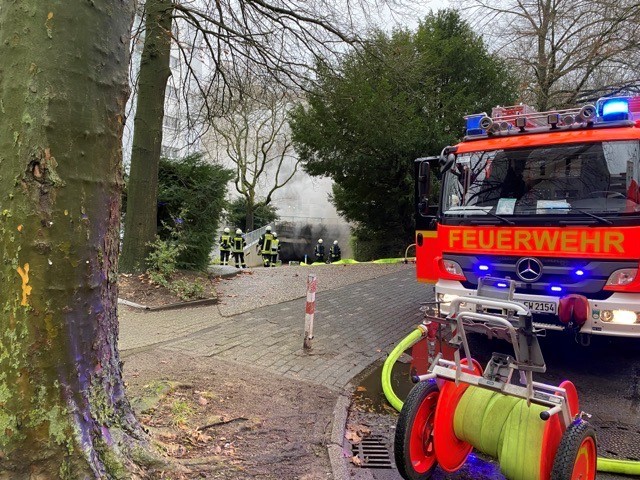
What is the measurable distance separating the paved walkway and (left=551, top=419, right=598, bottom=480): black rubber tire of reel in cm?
250

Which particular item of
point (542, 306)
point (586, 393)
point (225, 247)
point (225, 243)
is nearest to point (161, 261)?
point (542, 306)

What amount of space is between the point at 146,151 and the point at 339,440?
6844 mm

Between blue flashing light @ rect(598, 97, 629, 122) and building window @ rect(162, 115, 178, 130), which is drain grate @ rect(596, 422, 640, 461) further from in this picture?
building window @ rect(162, 115, 178, 130)

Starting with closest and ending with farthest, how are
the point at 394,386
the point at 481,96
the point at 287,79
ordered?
the point at 394,386 < the point at 287,79 < the point at 481,96

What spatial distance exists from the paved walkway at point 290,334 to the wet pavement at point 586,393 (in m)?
0.53

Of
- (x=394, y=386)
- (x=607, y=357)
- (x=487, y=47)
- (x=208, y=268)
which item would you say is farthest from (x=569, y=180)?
(x=487, y=47)

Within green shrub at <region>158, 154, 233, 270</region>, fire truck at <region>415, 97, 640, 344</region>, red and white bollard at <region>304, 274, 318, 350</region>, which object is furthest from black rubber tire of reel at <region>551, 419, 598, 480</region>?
green shrub at <region>158, 154, 233, 270</region>

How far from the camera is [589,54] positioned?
1587 cm

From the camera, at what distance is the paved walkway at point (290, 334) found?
17.5ft

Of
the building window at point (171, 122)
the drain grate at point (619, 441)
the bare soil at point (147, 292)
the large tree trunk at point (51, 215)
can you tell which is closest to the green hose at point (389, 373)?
the drain grate at point (619, 441)

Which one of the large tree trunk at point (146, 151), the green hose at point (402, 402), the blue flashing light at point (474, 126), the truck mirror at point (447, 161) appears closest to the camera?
the green hose at point (402, 402)

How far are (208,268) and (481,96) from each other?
40.5ft

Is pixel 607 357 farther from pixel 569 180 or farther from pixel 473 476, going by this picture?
pixel 473 476

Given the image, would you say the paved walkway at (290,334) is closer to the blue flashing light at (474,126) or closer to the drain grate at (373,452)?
the drain grate at (373,452)
